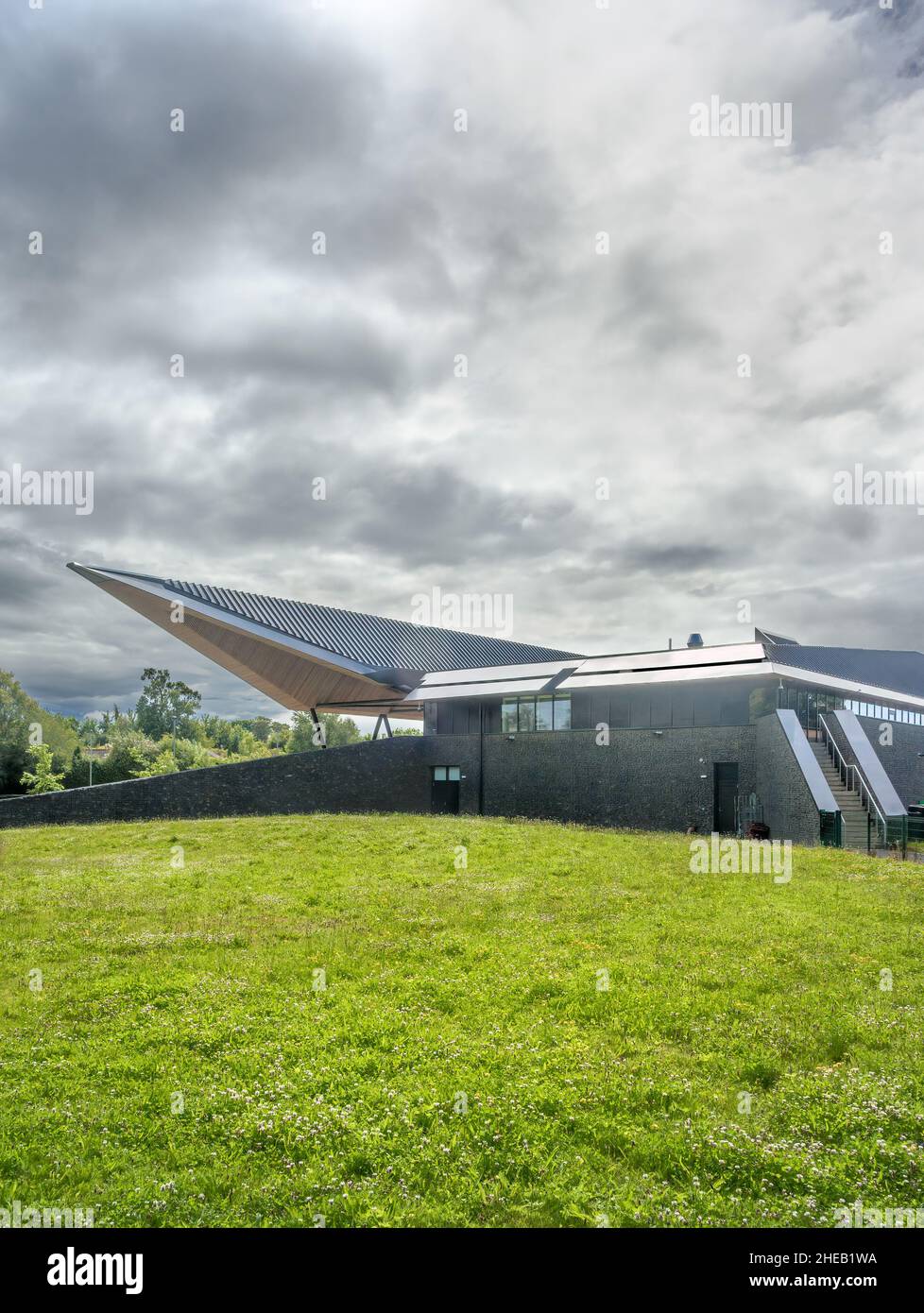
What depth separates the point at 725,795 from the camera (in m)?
29.0

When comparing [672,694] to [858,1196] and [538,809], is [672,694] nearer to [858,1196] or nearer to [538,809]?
[538,809]

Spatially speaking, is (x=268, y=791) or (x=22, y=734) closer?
(x=268, y=791)

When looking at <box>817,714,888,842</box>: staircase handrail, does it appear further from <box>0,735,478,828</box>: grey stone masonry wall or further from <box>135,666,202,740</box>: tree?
<box>135,666,202,740</box>: tree

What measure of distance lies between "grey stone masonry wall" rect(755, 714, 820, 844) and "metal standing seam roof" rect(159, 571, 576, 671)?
2150 centimetres

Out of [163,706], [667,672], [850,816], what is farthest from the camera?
[163,706]

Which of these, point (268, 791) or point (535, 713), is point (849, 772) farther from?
point (268, 791)

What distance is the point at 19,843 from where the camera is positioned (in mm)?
23016

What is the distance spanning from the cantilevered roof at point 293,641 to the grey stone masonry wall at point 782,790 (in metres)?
19.7

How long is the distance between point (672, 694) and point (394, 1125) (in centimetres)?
2712

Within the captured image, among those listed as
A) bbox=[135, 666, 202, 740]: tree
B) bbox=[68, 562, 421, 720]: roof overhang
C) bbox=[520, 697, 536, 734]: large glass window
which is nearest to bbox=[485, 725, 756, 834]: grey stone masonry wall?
bbox=[520, 697, 536, 734]: large glass window

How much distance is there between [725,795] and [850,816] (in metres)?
5.29

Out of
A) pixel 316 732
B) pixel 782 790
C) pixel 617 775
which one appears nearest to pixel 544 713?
pixel 617 775

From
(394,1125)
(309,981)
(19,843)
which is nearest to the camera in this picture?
(394,1125)
